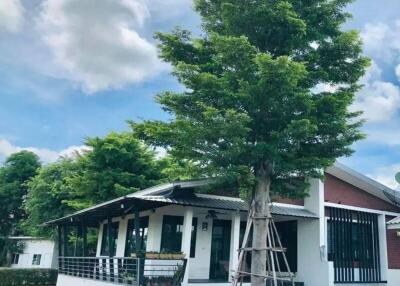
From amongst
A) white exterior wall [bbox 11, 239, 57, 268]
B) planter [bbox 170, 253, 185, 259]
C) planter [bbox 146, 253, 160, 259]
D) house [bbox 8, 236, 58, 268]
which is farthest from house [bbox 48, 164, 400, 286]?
house [bbox 8, 236, 58, 268]

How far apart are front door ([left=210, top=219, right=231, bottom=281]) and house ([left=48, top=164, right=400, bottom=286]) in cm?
4

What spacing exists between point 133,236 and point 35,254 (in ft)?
63.4

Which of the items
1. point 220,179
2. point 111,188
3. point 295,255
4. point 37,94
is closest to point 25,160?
point 111,188

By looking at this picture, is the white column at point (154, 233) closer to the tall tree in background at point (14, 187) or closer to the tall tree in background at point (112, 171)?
the tall tree in background at point (112, 171)

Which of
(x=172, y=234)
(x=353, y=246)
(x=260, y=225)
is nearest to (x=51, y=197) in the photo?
(x=172, y=234)

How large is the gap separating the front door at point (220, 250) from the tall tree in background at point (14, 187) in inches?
1029

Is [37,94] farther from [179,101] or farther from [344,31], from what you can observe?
[344,31]

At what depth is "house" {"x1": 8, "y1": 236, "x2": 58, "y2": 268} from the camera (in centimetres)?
2999

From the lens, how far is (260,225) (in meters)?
10.4

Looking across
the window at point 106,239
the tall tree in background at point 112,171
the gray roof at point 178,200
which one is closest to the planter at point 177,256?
the gray roof at point 178,200

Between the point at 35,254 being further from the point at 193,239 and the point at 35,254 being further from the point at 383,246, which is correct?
the point at 383,246

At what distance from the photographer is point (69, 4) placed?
11359 mm

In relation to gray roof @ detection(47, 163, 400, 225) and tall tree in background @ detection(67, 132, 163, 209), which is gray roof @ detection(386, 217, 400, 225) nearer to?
gray roof @ detection(47, 163, 400, 225)

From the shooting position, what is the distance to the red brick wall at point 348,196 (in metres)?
16.3
